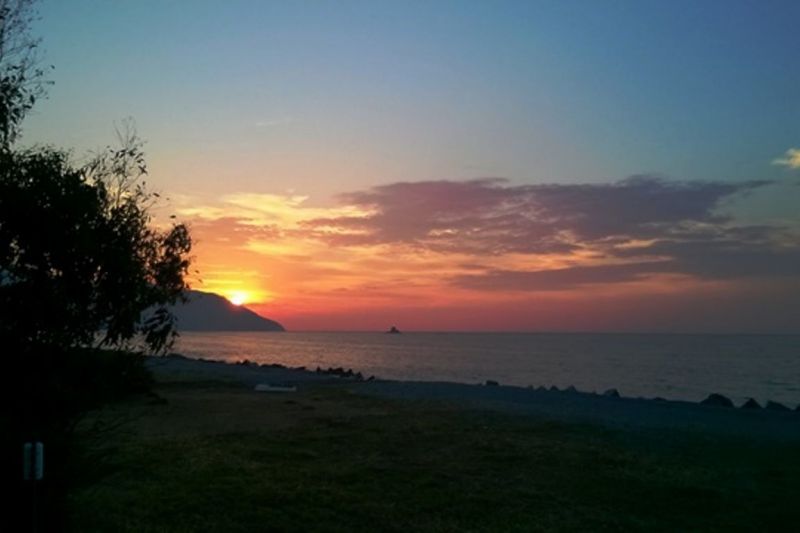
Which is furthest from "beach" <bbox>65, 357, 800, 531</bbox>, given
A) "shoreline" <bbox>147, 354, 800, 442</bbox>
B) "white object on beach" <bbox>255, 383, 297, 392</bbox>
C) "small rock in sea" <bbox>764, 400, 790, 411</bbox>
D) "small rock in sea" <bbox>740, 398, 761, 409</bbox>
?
"white object on beach" <bbox>255, 383, 297, 392</bbox>

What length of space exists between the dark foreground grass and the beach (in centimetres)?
5

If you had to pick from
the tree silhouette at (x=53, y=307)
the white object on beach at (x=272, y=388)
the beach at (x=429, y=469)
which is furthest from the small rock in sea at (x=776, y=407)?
the tree silhouette at (x=53, y=307)

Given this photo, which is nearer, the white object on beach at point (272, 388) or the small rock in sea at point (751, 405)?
the small rock in sea at point (751, 405)

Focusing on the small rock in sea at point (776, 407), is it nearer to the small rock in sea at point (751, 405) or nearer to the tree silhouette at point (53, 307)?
the small rock in sea at point (751, 405)

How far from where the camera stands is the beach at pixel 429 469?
1168 centimetres

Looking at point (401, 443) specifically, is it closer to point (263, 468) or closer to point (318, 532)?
point (263, 468)

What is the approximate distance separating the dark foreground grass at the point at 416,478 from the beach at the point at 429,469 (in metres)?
0.05

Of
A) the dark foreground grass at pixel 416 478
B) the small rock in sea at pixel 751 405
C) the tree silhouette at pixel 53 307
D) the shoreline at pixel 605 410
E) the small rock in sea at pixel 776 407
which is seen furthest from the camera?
the small rock in sea at pixel 751 405

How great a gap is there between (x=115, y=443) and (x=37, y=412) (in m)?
10.1

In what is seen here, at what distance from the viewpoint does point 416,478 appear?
14672 mm

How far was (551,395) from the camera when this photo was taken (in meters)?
36.6

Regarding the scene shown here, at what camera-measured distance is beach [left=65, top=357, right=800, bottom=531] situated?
11.7m

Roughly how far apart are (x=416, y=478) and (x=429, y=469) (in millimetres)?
1010

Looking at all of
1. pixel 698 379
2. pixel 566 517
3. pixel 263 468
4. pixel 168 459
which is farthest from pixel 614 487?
pixel 698 379
